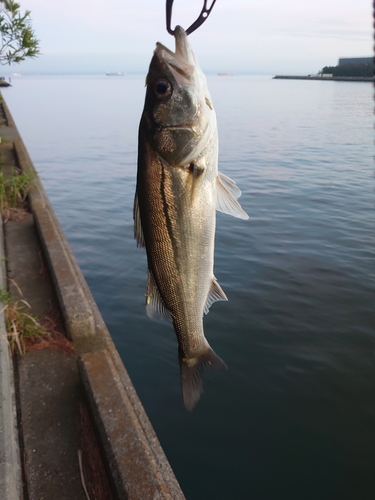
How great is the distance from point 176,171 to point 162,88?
35 cm

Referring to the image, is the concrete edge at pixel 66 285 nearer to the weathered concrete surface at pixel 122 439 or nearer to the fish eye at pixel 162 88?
the weathered concrete surface at pixel 122 439

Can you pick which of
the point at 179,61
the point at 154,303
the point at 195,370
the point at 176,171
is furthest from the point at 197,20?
the point at 195,370

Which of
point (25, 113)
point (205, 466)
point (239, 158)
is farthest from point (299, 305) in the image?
point (25, 113)

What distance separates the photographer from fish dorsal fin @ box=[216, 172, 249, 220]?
1.87 m

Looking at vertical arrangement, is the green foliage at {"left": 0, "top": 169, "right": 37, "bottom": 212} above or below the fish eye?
below

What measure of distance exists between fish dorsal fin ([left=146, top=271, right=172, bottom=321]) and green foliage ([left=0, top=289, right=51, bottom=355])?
2432 millimetres

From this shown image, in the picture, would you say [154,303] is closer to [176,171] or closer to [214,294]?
[214,294]

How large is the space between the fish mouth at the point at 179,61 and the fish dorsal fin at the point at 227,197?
447mm

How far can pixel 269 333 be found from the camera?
21.0 feet

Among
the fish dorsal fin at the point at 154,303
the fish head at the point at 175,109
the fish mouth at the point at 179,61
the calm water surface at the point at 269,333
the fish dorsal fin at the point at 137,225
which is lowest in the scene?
the calm water surface at the point at 269,333

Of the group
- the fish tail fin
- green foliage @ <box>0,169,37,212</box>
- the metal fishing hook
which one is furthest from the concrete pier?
green foliage @ <box>0,169,37,212</box>

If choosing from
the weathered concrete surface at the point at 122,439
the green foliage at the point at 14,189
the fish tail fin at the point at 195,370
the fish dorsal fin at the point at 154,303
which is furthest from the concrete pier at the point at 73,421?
the green foliage at the point at 14,189

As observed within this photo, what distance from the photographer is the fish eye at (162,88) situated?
5.58 ft

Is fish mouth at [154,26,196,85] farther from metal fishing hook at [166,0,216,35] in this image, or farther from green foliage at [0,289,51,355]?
green foliage at [0,289,51,355]
